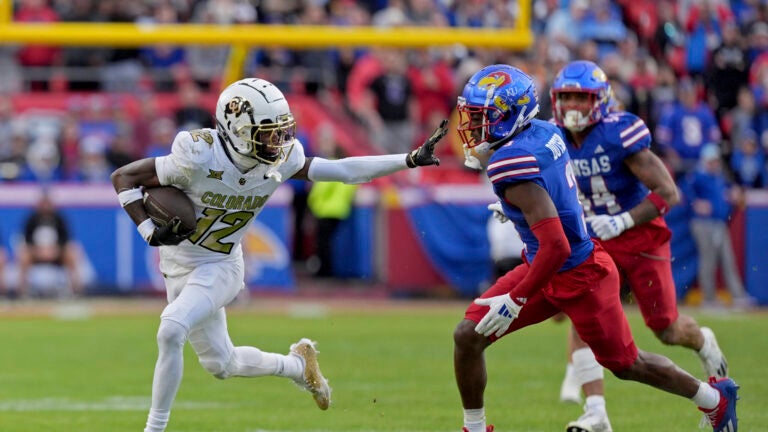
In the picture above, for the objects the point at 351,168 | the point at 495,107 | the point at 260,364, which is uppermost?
the point at 495,107

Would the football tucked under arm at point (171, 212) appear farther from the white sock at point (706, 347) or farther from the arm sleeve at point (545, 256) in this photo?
the white sock at point (706, 347)

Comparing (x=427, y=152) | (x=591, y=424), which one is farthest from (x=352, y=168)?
(x=591, y=424)

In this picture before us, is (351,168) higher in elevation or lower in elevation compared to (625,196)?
→ higher

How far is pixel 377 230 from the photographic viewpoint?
14.8 meters

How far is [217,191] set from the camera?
609 cm

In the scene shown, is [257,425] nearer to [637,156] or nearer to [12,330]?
[637,156]

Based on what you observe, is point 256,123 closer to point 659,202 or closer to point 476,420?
point 476,420

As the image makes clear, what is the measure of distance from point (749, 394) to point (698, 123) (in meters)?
7.03

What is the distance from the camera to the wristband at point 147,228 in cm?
596

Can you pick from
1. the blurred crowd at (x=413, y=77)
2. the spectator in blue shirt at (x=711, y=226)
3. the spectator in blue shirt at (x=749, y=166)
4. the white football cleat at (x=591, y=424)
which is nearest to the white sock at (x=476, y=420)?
the white football cleat at (x=591, y=424)

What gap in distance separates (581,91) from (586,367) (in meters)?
1.48

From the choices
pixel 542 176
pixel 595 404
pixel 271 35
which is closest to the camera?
pixel 542 176

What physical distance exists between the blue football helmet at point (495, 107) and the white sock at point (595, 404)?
61.3 inches

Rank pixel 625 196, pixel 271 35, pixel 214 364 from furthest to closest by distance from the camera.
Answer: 1. pixel 271 35
2. pixel 625 196
3. pixel 214 364
